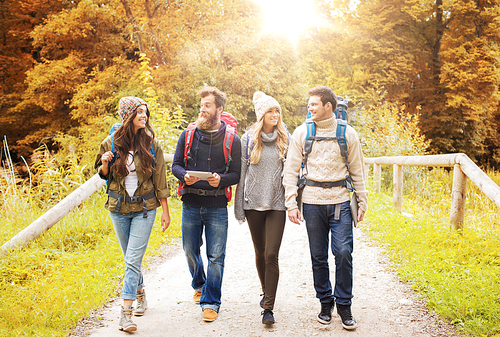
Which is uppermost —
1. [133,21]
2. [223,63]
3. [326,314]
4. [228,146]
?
[133,21]

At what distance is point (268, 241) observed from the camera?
3199mm

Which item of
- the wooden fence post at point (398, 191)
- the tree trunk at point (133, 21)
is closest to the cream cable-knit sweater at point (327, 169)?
the wooden fence post at point (398, 191)

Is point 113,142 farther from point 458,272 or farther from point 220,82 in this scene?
point 220,82

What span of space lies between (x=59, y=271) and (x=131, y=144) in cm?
196

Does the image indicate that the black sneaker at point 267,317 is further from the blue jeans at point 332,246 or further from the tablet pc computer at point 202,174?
the tablet pc computer at point 202,174

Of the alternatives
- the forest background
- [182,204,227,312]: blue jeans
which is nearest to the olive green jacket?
[182,204,227,312]: blue jeans

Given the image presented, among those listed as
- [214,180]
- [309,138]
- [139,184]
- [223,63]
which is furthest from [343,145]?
[223,63]

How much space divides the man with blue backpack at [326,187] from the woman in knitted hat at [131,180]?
116 centimetres

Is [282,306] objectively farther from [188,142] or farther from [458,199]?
[458,199]

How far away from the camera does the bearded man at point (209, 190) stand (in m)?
3.30

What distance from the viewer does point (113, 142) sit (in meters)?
3.09

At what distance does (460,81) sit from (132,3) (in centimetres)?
1575

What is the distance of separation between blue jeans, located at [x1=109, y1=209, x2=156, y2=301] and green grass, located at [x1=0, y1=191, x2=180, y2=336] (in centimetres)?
58

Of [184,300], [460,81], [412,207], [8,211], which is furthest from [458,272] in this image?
[460,81]
